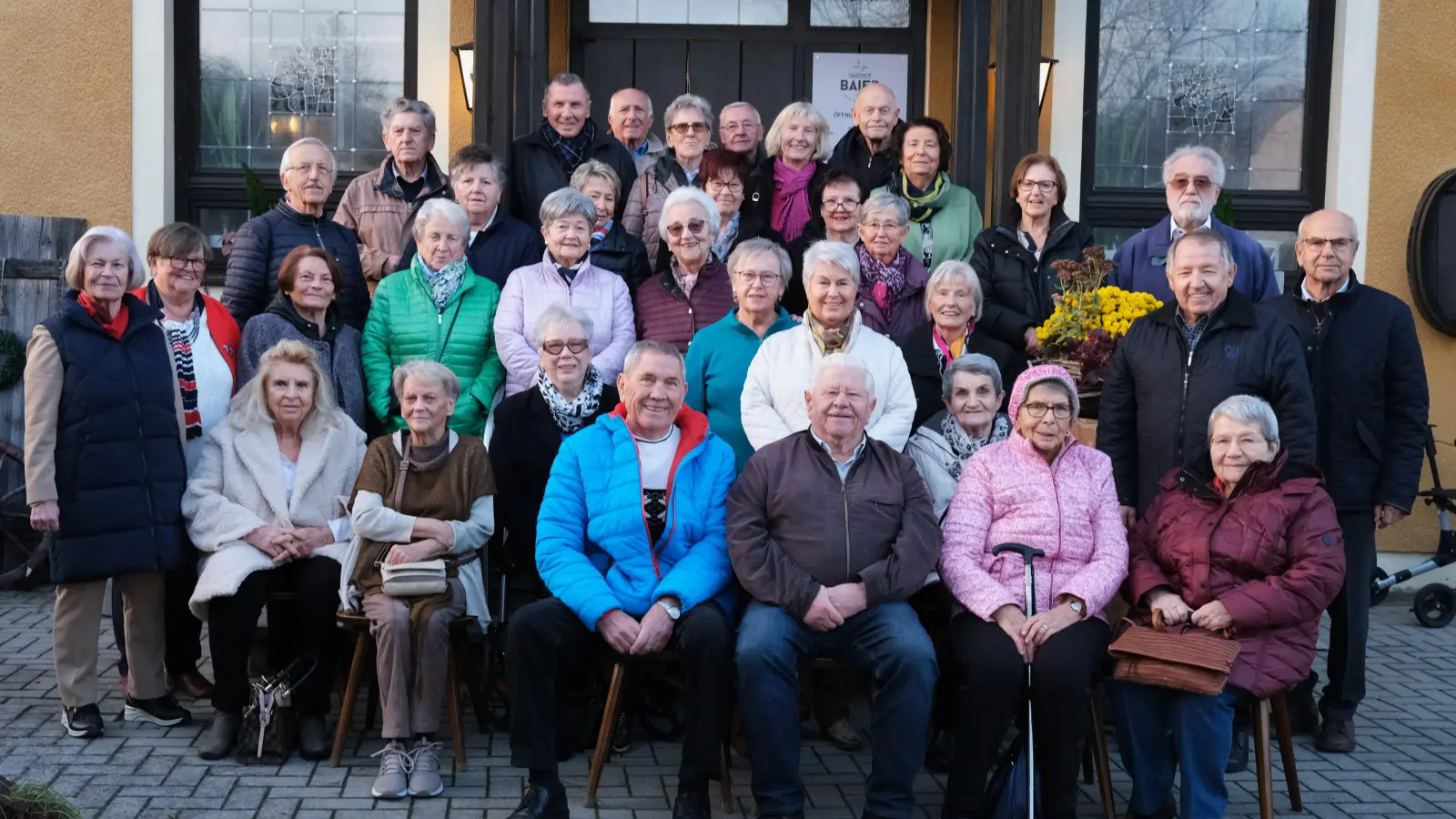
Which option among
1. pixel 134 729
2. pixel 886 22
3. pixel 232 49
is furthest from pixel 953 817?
pixel 232 49

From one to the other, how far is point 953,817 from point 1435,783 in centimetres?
183

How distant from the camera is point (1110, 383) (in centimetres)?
500

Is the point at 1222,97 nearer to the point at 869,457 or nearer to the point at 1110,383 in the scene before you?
the point at 1110,383

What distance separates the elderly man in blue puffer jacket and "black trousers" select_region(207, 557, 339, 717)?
85 centimetres

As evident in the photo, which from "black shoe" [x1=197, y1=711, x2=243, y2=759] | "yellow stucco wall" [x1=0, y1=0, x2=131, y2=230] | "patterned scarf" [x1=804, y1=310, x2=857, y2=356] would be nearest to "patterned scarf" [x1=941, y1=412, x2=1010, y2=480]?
"patterned scarf" [x1=804, y1=310, x2=857, y2=356]

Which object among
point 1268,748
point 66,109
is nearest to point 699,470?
point 1268,748

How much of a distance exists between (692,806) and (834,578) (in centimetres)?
83

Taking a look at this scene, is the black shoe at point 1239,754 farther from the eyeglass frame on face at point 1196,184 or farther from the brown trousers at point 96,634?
the brown trousers at point 96,634

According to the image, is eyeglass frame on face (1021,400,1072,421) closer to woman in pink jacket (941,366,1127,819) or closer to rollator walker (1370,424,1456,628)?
woman in pink jacket (941,366,1127,819)

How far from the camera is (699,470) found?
15.1ft

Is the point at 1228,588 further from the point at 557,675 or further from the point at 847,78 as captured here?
the point at 847,78

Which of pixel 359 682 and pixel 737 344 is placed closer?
pixel 359 682

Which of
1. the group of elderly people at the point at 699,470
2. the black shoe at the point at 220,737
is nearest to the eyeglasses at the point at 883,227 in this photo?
the group of elderly people at the point at 699,470

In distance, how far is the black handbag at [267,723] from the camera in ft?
15.3
